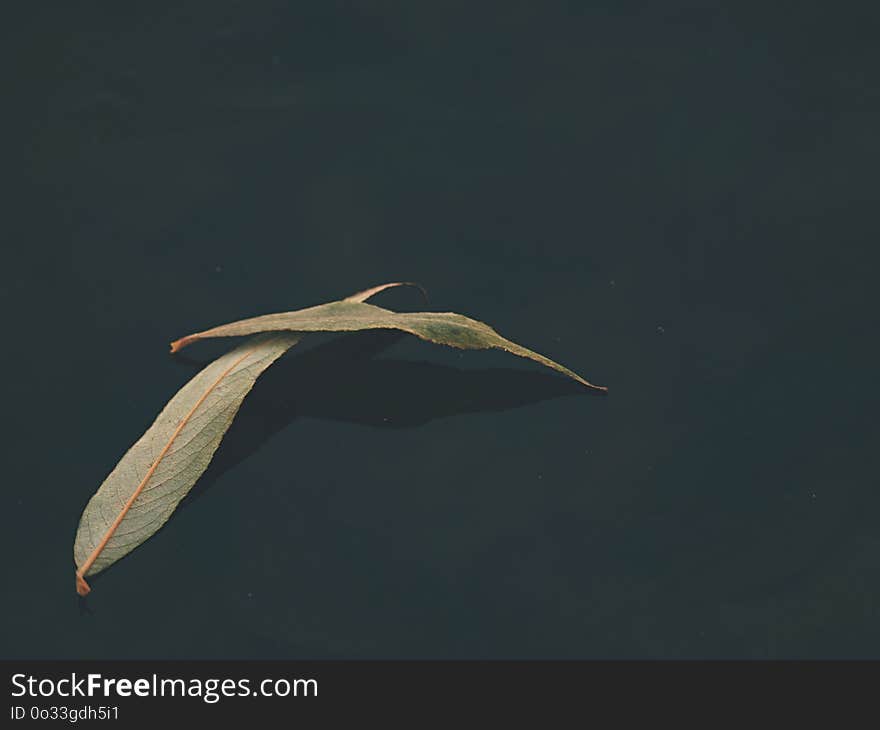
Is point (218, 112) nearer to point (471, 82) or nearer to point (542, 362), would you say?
point (471, 82)

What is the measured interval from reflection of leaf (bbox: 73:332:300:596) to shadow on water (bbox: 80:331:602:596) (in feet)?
0.11

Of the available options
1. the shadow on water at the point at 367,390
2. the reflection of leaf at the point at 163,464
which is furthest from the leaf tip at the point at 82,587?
the shadow on water at the point at 367,390

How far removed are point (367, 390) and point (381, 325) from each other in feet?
0.26

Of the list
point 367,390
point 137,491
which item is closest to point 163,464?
point 137,491

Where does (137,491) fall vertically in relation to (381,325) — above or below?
below

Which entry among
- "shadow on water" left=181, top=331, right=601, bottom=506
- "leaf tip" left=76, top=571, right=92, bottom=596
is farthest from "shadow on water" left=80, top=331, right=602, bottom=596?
"leaf tip" left=76, top=571, right=92, bottom=596

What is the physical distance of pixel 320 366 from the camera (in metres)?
1.21

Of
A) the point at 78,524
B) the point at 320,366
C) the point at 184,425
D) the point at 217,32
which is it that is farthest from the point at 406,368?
the point at 217,32

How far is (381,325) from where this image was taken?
1.16 meters

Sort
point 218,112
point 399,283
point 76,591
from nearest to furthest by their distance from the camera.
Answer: point 76,591
point 399,283
point 218,112

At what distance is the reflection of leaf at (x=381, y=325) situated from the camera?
1.17m

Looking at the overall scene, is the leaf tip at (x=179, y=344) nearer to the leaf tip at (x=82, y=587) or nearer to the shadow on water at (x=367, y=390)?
the shadow on water at (x=367, y=390)

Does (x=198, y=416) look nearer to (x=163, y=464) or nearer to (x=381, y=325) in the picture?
(x=163, y=464)

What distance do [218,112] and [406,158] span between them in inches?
7.9
